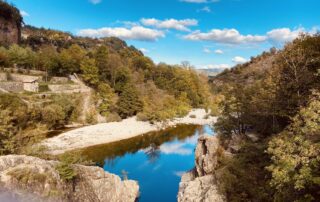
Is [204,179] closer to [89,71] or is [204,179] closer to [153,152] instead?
[153,152]

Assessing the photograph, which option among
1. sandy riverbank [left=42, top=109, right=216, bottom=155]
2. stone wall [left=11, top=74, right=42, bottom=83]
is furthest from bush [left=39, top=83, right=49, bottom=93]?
sandy riverbank [left=42, top=109, right=216, bottom=155]

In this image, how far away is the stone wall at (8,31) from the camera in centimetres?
6981

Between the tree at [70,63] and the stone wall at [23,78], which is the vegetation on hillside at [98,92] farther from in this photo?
the stone wall at [23,78]

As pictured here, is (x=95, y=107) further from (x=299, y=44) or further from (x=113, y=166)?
(x=299, y=44)

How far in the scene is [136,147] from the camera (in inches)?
1497

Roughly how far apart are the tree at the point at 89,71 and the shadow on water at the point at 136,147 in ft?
60.1

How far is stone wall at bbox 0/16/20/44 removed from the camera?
69.8m

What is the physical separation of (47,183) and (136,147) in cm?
2524

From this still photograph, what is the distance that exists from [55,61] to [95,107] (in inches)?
480

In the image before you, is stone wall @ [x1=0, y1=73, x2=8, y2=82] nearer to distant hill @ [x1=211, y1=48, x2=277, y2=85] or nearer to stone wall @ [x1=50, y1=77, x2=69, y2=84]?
stone wall @ [x1=50, y1=77, x2=69, y2=84]

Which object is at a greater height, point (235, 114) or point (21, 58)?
point (21, 58)

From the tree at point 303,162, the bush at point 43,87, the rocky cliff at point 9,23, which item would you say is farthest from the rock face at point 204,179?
the rocky cliff at point 9,23

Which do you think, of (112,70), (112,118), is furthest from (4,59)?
(112,118)

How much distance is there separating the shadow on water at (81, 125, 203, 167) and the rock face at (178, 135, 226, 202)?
34.0 feet
